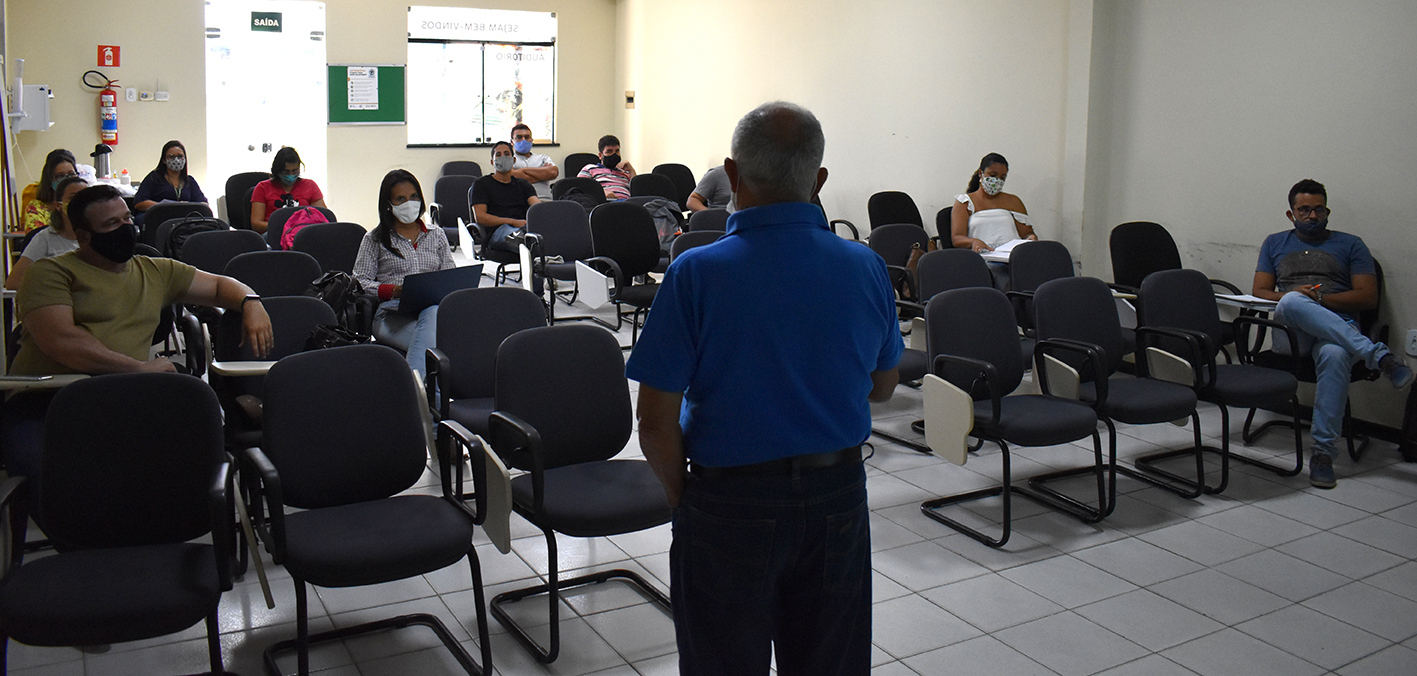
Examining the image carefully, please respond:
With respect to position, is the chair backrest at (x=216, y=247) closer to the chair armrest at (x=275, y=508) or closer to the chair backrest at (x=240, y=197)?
the chair armrest at (x=275, y=508)

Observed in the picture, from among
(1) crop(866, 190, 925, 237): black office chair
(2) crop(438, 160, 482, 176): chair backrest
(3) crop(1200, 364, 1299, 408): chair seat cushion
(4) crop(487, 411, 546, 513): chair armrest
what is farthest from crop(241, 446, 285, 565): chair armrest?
(2) crop(438, 160, 482, 176): chair backrest

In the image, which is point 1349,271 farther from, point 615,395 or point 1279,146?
point 615,395

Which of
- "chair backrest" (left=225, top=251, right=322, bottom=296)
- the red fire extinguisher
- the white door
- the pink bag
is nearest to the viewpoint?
"chair backrest" (left=225, top=251, right=322, bottom=296)

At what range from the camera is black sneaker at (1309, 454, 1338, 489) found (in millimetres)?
4574

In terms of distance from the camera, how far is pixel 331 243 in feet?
18.3

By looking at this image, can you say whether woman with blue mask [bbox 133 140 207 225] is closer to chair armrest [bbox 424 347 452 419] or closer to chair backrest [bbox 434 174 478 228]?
chair backrest [bbox 434 174 478 228]

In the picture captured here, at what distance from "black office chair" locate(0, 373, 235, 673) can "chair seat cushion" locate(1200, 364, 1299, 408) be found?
12.7 feet

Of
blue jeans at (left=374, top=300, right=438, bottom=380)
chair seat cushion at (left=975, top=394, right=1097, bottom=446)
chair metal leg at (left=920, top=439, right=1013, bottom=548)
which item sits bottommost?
chair metal leg at (left=920, top=439, right=1013, bottom=548)

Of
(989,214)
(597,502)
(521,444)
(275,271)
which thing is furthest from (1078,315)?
(275,271)

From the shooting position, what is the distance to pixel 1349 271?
512 centimetres

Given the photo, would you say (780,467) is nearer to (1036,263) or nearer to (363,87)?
(1036,263)

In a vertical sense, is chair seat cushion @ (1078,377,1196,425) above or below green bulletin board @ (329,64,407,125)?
below

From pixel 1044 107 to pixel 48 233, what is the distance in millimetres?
5656

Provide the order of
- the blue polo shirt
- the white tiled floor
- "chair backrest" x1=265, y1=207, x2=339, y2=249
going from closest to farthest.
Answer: the blue polo shirt → the white tiled floor → "chair backrest" x1=265, y1=207, x2=339, y2=249
